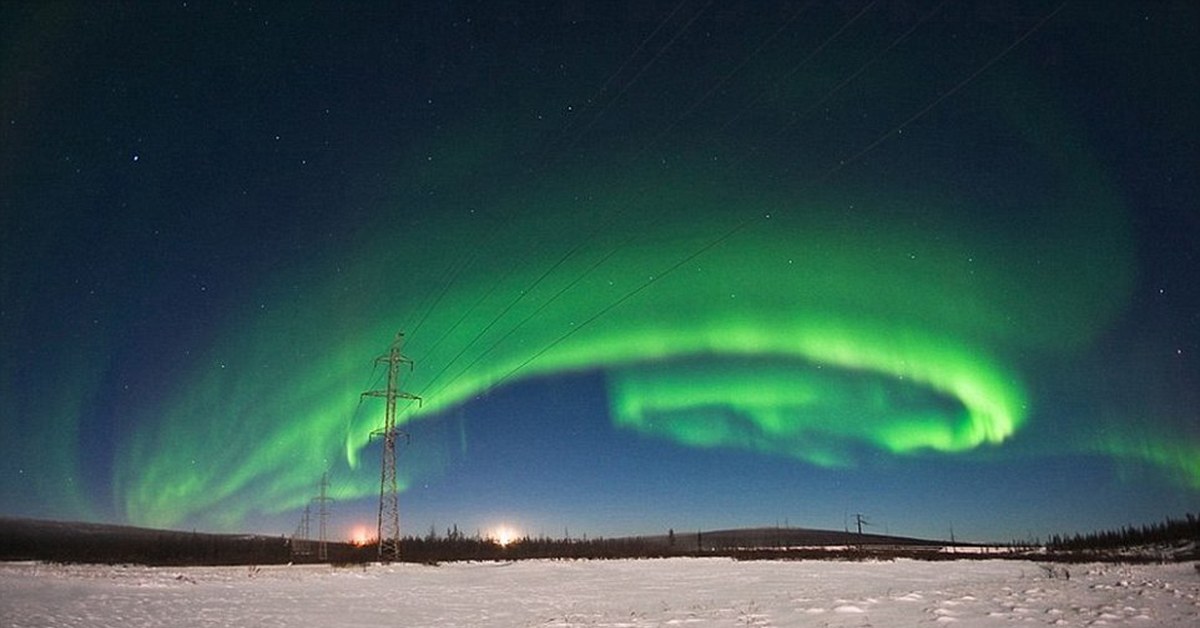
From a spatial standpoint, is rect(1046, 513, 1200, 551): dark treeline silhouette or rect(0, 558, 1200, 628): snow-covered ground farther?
rect(1046, 513, 1200, 551): dark treeline silhouette

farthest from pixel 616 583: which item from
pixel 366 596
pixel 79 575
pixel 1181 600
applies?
pixel 79 575

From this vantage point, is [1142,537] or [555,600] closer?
[555,600]

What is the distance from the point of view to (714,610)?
19.9 m

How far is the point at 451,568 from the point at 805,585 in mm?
22904

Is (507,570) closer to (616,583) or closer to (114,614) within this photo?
(616,583)

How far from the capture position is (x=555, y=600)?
26562mm

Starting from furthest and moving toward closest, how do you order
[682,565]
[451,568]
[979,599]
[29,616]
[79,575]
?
1. [682,565]
2. [451,568]
3. [79,575]
4. [29,616]
5. [979,599]

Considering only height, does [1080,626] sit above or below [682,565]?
above

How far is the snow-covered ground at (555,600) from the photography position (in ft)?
52.5

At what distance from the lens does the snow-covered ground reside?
1599cm

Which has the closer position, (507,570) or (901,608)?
(901,608)

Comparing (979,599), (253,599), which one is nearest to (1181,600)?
(979,599)

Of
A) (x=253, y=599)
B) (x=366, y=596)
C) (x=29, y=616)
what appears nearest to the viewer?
(x=29, y=616)

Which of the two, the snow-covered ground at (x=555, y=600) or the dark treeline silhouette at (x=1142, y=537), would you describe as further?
the dark treeline silhouette at (x=1142, y=537)
